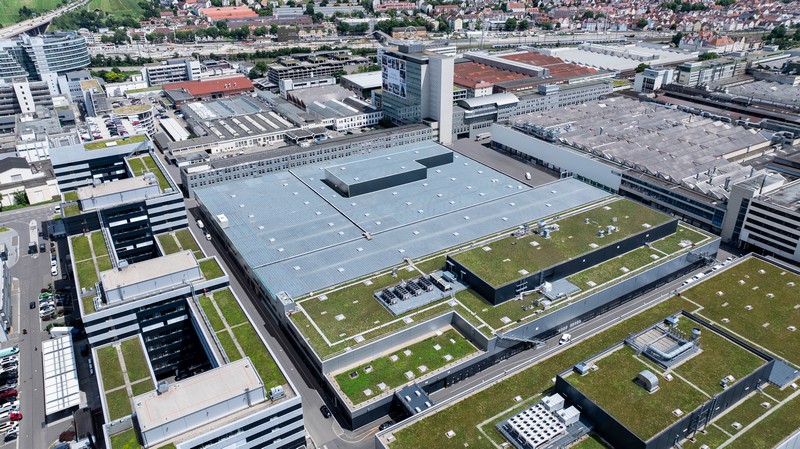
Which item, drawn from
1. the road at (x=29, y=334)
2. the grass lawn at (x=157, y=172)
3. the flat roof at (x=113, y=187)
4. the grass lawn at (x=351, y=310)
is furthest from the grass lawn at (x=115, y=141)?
the grass lawn at (x=351, y=310)

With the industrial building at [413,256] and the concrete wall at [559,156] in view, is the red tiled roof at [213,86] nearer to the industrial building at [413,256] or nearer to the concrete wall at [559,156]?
the industrial building at [413,256]

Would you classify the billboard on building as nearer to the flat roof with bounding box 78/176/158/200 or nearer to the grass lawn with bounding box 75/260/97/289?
the flat roof with bounding box 78/176/158/200

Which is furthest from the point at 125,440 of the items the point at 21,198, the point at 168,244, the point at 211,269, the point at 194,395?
the point at 21,198

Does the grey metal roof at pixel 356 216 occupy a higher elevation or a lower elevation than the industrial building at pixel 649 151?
lower

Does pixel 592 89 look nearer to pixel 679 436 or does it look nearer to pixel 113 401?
pixel 679 436

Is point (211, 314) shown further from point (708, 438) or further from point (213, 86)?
point (213, 86)
